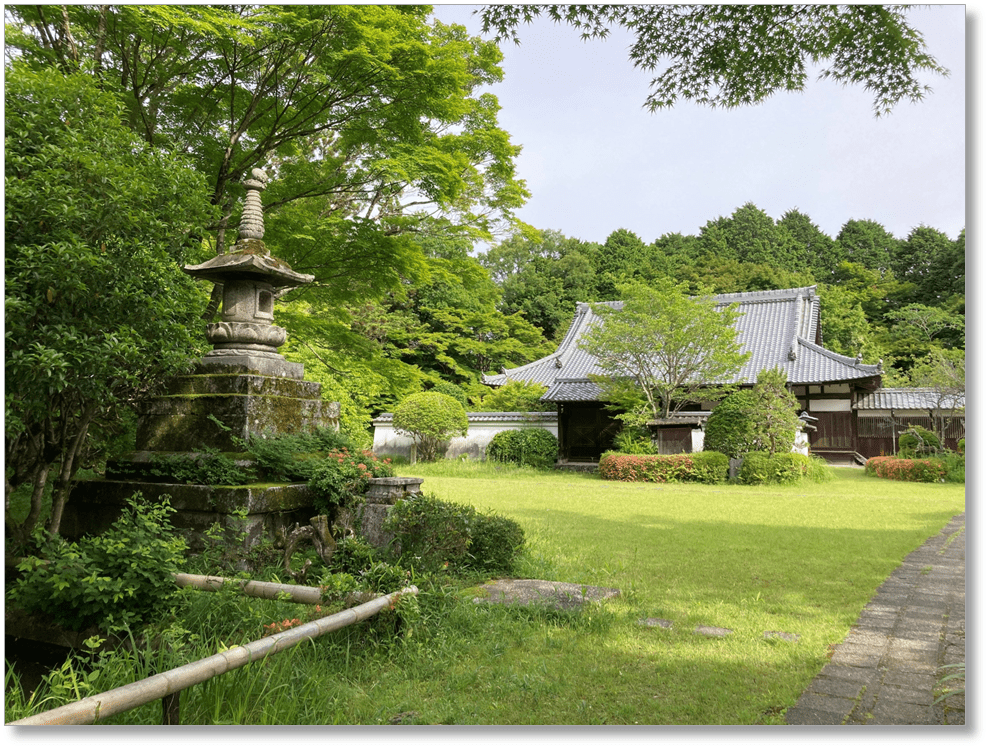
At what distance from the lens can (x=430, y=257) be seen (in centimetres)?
604

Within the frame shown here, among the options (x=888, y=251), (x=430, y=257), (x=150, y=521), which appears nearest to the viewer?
(x=150, y=521)

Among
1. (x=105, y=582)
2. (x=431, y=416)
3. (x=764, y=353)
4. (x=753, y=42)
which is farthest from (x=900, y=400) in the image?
(x=105, y=582)

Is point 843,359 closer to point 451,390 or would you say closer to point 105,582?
point 451,390

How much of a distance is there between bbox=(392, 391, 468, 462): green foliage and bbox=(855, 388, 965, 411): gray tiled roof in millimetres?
10064

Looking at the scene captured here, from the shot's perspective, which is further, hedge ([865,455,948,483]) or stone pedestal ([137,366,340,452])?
hedge ([865,455,948,483])

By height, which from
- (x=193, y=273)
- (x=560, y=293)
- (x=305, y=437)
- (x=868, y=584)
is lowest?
(x=868, y=584)

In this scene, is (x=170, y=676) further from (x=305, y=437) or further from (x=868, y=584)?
(x=868, y=584)

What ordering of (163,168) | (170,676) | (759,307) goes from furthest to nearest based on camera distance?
(759,307)
(163,168)
(170,676)

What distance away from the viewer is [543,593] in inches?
138

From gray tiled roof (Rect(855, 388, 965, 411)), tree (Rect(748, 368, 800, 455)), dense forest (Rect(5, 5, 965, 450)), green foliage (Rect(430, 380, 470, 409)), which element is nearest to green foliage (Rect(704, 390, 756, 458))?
tree (Rect(748, 368, 800, 455))

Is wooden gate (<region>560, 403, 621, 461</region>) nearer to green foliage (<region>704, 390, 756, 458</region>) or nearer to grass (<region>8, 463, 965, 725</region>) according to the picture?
green foliage (<region>704, 390, 756, 458</region>)

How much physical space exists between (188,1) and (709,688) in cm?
493

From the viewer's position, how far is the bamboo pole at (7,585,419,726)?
1.61 m

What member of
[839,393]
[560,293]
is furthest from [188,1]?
[839,393]
